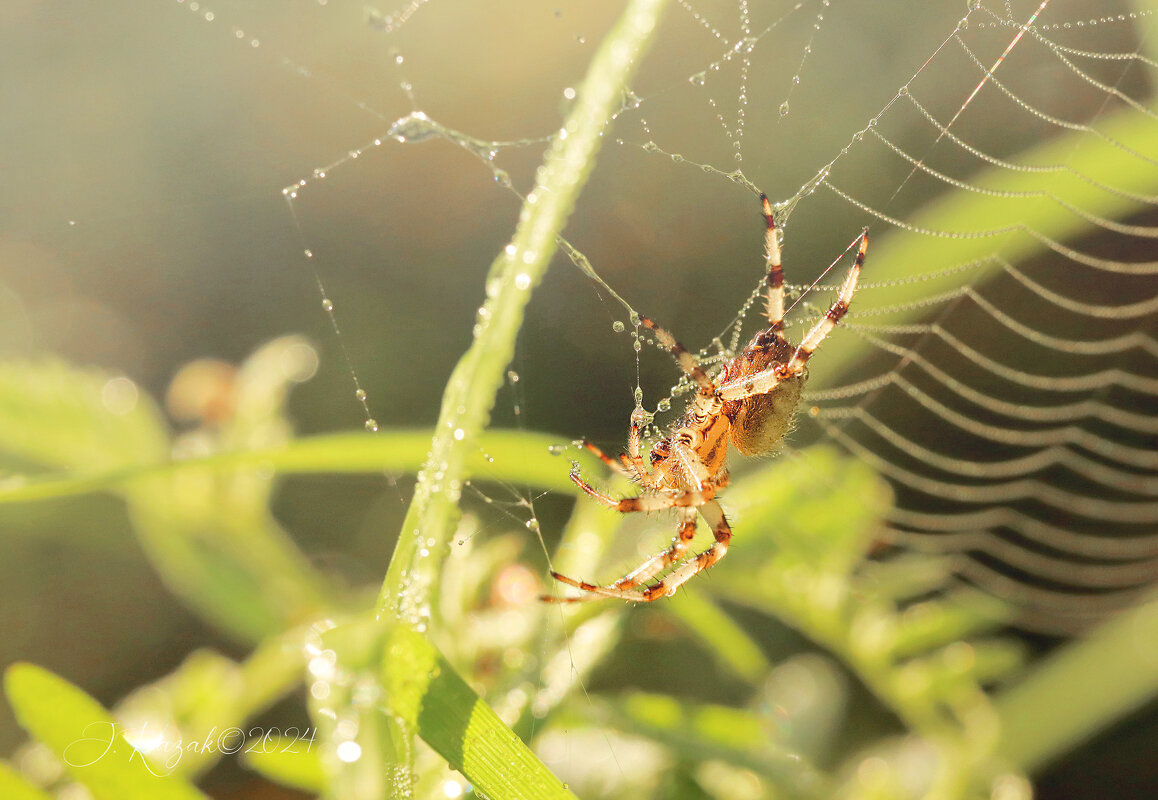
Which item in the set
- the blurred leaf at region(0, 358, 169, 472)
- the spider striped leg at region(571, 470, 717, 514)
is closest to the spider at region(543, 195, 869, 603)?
the spider striped leg at region(571, 470, 717, 514)

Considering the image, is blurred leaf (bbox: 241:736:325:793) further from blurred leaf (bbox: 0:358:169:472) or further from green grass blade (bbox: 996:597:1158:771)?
green grass blade (bbox: 996:597:1158:771)

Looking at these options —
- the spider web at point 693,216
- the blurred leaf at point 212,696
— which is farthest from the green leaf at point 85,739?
the spider web at point 693,216

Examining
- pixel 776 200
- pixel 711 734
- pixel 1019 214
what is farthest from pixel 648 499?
pixel 1019 214

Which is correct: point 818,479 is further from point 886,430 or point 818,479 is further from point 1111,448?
point 1111,448

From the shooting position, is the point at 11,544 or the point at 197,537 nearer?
the point at 197,537

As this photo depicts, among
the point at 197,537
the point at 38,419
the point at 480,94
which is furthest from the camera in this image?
the point at 480,94

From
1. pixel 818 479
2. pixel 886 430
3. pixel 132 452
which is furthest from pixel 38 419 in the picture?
pixel 886 430
